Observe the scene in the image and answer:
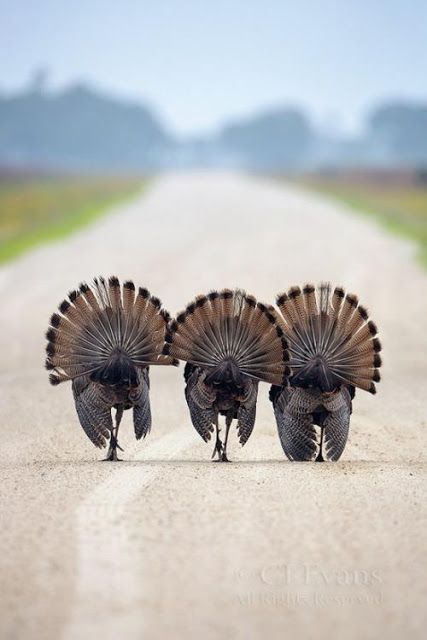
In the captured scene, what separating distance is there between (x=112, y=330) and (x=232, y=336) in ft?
2.81

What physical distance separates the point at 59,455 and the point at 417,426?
3160 millimetres

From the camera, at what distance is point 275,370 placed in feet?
26.5

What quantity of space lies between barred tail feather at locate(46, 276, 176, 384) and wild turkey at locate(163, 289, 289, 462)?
218 mm

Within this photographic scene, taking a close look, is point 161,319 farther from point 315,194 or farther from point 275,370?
point 315,194

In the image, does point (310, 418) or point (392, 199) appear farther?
point (392, 199)

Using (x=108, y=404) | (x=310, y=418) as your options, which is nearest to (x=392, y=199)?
(x=310, y=418)

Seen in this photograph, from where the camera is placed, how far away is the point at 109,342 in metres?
8.34

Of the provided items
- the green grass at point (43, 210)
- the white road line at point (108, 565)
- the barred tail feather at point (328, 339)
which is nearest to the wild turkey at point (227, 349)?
the barred tail feather at point (328, 339)

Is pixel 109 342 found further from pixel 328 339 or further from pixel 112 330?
pixel 328 339

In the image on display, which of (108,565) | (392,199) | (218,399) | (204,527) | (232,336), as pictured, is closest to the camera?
(108,565)

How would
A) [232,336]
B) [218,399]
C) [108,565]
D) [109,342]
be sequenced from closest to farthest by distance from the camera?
[108,565] < [232,336] < [218,399] < [109,342]

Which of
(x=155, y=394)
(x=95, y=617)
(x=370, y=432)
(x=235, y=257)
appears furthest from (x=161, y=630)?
(x=235, y=257)

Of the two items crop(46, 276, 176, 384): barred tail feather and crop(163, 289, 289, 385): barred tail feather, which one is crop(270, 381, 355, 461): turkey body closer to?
crop(163, 289, 289, 385): barred tail feather

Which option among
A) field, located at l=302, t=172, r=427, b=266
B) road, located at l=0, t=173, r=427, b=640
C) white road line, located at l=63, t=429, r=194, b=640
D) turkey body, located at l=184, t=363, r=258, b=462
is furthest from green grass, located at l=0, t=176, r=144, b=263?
white road line, located at l=63, t=429, r=194, b=640
